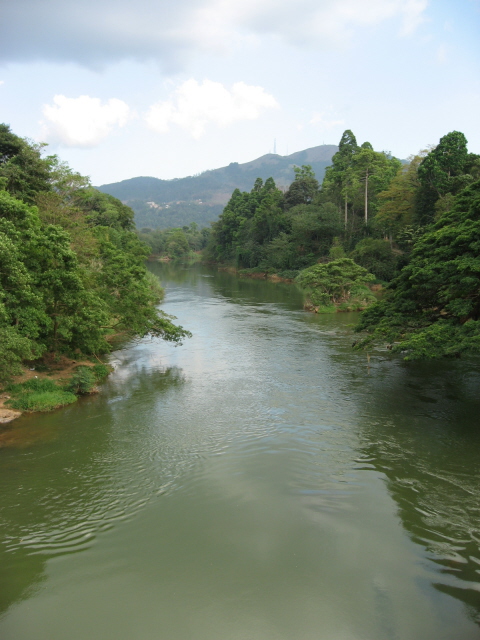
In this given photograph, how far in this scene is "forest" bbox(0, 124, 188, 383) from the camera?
48.7ft

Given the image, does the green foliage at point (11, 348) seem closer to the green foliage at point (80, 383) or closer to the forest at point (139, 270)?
the forest at point (139, 270)

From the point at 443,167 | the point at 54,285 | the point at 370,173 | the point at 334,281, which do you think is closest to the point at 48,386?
the point at 54,285

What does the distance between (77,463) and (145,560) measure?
4592 millimetres

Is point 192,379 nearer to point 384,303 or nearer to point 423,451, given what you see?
point 384,303

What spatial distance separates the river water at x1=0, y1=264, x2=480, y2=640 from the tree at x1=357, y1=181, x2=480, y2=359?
98.1 inches

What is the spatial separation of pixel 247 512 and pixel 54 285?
11.0 metres

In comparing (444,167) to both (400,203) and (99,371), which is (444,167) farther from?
(99,371)

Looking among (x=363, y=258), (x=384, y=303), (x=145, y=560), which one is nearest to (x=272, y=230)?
(x=363, y=258)

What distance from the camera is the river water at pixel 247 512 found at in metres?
7.48

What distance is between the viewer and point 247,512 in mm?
10133

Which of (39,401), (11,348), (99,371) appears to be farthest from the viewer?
(99,371)

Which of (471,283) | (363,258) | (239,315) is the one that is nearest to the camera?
(471,283)

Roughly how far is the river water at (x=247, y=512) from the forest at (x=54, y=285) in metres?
2.59

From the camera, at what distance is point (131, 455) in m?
12.8
